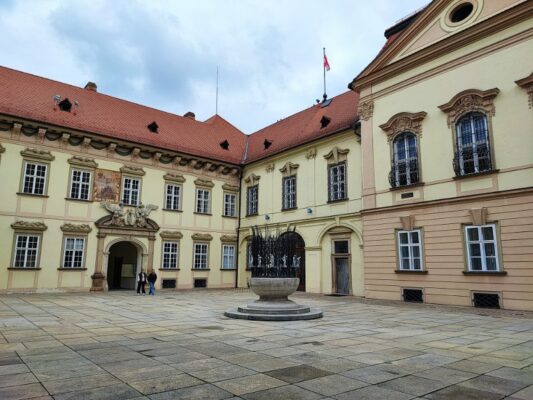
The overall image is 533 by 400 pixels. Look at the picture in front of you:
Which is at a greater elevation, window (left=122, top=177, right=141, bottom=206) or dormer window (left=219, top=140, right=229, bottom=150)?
dormer window (left=219, top=140, right=229, bottom=150)

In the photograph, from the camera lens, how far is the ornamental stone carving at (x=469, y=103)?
51.3 ft

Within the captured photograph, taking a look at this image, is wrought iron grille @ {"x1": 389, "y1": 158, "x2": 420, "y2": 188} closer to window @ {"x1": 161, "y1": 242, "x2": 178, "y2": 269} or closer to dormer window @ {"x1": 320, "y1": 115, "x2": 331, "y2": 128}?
dormer window @ {"x1": 320, "y1": 115, "x2": 331, "y2": 128}

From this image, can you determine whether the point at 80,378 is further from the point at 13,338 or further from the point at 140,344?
the point at 13,338

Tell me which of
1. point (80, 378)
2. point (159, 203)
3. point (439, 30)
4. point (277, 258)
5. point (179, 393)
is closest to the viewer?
point (179, 393)

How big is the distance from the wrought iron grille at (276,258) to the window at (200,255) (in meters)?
13.4

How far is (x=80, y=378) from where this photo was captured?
534 cm

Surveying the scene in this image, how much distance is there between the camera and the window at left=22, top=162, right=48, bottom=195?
20891 mm

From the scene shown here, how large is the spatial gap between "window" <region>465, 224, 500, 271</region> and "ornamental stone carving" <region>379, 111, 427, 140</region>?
15.7 feet

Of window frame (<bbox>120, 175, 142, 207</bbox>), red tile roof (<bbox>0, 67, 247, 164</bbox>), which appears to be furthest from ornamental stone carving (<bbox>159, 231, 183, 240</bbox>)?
red tile roof (<bbox>0, 67, 247, 164</bbox>)

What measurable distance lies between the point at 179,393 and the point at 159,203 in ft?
69.6

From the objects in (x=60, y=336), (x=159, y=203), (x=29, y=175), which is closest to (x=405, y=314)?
(x=60, y=336)

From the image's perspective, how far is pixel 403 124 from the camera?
18500 mm

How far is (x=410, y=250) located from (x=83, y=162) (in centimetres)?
1706

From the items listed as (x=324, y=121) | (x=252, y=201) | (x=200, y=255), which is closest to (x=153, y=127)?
(x=252, y=201)
